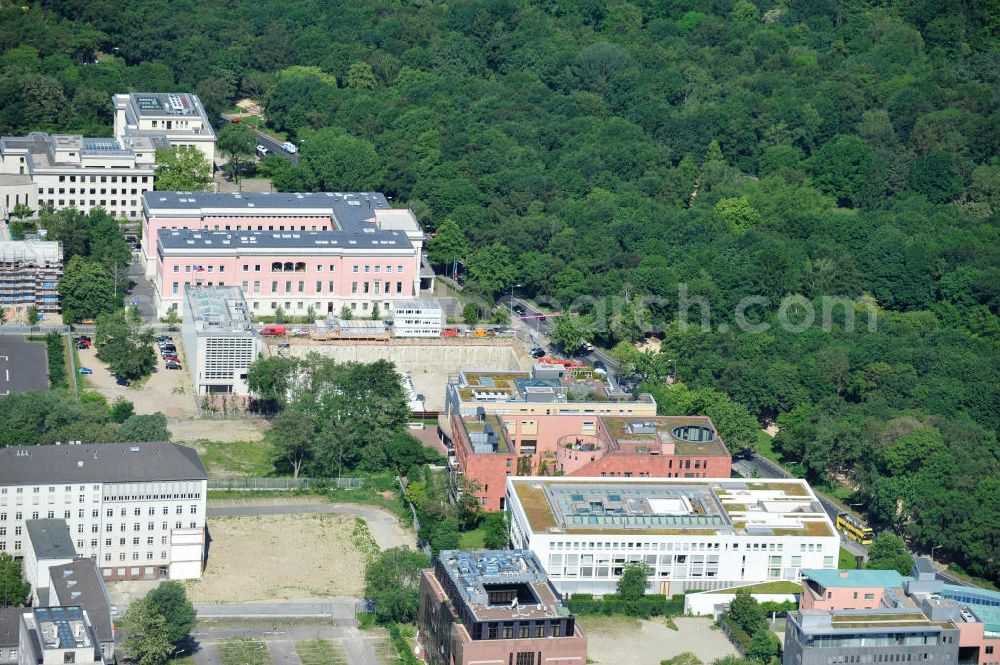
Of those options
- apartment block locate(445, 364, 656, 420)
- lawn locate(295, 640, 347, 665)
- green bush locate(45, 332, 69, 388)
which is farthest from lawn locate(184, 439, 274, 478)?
lawn locate(295, 640, 347, 665)

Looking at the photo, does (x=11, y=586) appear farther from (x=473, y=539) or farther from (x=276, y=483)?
(x=473, y=539)

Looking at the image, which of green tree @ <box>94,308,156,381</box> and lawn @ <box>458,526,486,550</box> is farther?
green tree @ <box>94,308,156,381</box>

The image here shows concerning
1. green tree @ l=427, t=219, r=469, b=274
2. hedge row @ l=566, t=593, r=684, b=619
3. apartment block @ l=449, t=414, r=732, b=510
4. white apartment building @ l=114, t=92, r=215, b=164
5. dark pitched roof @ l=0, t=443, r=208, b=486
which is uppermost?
white apartment building @ l=114, t=92, r=215, b=164

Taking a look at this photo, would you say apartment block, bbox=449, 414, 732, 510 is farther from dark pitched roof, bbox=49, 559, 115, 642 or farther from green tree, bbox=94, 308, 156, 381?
dark pitched roof, bbox=49, 559, 115, 642

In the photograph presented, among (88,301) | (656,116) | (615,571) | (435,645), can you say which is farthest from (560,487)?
(656,116)

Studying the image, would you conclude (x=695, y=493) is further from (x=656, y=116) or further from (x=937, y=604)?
(x=656, y=116)

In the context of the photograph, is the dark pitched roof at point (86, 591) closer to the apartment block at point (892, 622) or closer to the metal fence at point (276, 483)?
the metal fence at point (276, 483)

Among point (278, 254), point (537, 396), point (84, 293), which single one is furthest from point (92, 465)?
point (278, 254)
